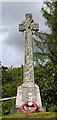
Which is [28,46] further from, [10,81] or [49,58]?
[10,81]

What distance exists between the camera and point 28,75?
9.44 meters

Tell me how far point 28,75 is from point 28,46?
2.00 m

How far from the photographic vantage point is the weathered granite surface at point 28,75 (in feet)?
28.7

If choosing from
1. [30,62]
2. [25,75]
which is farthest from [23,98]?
[30,62]

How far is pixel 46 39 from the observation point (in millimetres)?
12117

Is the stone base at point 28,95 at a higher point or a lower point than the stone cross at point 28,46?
lower

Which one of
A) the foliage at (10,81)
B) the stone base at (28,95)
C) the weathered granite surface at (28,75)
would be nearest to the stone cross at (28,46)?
the weathered granite surface at (28,75)

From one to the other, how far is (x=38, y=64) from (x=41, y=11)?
4626mm

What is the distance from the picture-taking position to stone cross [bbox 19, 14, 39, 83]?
31.1 feet

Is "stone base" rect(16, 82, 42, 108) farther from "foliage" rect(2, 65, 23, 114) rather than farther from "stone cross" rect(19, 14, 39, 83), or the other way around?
"foliage" rect(2, 65, 23, 114)

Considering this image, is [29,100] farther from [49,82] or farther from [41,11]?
[41,11]

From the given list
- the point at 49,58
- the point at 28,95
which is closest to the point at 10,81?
the point at 49,58

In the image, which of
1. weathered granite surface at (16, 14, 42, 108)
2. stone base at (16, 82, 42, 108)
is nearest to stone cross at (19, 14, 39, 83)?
weathered granite surface at (16, 14, 42, 108)

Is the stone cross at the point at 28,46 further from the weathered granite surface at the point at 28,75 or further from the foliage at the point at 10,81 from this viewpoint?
the foliage at the point at 10,81
